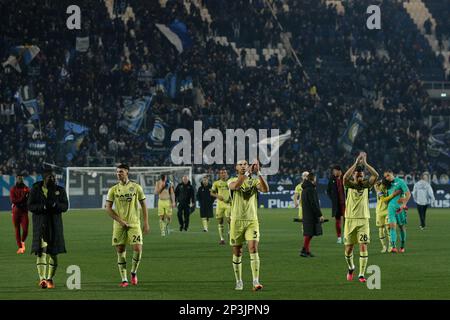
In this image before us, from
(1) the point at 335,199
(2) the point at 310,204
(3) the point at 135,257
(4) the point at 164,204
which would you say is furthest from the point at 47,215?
(4) the point at 164,204

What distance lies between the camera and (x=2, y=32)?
196 feet

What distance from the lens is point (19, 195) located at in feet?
88.9

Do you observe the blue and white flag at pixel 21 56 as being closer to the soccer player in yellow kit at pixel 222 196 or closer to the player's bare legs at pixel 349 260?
the soccer player in yellow kit at pixel 222 196

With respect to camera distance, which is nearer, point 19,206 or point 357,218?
point 357,218

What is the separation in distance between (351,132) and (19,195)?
36.9 metres

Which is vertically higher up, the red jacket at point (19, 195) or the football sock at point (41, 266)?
the red jacket at point (19, 195)

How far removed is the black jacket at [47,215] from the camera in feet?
58.3

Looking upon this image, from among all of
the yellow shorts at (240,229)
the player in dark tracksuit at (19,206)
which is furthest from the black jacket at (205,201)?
the yellow shorts at (240,229)

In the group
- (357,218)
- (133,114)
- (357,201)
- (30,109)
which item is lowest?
(357,218)

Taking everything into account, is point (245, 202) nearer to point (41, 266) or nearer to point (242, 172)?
point (242, 172)

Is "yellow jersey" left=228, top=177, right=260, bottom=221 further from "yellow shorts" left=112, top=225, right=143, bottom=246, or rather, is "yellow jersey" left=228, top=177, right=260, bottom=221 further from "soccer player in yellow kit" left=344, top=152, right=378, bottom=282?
"soccer player in yellow kit" left=344, top=152, right=378, bottom=282

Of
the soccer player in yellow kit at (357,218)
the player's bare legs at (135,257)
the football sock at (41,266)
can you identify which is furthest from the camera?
the soccer player in yellow kit at (357,218)

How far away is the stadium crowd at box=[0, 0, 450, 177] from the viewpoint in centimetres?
5691

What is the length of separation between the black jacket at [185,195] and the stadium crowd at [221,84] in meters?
18.0
